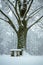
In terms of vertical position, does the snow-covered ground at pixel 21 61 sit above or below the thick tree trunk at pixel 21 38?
above

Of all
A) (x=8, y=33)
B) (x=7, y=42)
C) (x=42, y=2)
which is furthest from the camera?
(x=7, y=42)

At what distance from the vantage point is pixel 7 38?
189 ft

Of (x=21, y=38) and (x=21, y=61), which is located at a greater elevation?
(x=21, y=61)

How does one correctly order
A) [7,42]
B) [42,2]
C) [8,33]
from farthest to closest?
[7,42]
[8,33]
[42,2]

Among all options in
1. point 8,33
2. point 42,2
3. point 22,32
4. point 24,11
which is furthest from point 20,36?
point 8,33

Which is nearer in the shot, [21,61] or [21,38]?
[21,61]

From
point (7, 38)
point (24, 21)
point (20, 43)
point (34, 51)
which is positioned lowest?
point (34, 51)

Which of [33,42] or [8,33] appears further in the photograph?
[33,42]

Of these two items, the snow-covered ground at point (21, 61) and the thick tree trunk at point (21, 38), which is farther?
the thick tree trunk at point (21, 38)

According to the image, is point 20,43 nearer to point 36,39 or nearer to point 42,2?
point 42,2

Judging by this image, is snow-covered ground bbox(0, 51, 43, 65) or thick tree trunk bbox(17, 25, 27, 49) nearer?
snow-covered ground bbox(0, 51, 43, 65)

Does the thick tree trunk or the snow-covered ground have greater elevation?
the snow-covered ground

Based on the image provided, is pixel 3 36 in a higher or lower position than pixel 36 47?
higher

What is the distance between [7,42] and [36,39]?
8.29 metres
